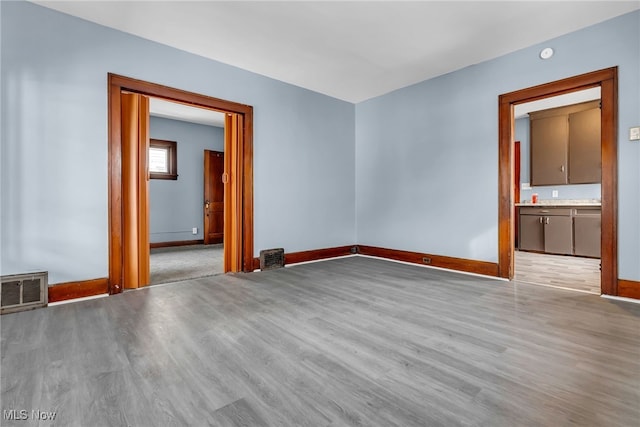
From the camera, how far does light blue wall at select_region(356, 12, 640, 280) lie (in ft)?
9.57

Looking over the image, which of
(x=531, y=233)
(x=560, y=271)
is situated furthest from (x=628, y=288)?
(x=531, y=233)

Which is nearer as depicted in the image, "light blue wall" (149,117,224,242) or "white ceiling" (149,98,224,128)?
"white ceiling" (149,98,224,128)

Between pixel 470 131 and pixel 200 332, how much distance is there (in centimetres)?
391

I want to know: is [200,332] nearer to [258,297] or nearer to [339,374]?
[258,297]

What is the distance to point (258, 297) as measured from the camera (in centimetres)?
303

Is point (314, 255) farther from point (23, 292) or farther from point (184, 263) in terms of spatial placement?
point (23, 292)

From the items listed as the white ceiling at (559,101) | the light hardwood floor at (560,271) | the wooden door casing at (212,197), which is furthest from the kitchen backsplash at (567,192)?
the wooden door casing at (212,197)

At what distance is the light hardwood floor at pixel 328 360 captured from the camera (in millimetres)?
1332

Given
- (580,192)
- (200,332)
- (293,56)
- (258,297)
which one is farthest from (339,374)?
(580,192)

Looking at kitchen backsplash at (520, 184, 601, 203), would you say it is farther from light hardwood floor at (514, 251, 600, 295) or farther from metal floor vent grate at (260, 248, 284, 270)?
metal floor vent grate at (260, 248, 284, 270)

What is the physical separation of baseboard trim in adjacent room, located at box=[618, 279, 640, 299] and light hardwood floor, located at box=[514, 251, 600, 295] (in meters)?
0.20

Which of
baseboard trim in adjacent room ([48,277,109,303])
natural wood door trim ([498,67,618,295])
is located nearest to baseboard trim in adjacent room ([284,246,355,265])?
baseboard trim in adjacent room ([48,277,109,303])

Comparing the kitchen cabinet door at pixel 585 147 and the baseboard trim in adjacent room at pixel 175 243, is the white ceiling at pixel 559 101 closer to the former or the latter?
the kitchen cabinet door at pixel 585 147

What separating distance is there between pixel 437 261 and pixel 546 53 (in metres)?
2.76
